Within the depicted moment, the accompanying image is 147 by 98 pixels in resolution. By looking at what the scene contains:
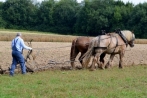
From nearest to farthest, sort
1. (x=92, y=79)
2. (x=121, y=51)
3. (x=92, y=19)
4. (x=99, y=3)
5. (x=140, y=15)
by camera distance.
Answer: (x=92, y=79) → (x=121, y=51) → (x=140, y=15) → (x=92, y=19) → (x=99, y=3)

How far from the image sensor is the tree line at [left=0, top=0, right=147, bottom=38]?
74.8 m

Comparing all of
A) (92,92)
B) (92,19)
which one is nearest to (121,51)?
(92,92)

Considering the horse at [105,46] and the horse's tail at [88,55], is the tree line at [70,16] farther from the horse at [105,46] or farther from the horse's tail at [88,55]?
the horse's tail at [88,55]

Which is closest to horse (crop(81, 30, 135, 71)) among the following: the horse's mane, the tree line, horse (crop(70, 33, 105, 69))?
the horse's mane

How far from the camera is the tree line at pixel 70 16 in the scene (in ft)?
246

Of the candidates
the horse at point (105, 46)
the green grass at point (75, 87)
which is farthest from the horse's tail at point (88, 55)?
the green grass at point (75, 87)

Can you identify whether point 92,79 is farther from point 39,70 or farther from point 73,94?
point 39,70

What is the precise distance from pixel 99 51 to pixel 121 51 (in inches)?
64.8

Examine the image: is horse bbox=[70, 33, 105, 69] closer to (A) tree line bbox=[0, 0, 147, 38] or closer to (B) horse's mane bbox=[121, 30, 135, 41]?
(B) horse's mane bbox=[121, 30, 135, 41]

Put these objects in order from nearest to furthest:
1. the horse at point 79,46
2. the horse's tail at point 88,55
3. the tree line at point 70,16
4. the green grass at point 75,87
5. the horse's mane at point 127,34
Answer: the green grass at point 75,87 → the horse's tail at point 88,55 → the horse at point 79,46 → the horse's mane at point 127,34 → the tree line at point 70,16

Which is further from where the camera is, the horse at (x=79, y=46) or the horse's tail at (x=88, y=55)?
the horse at (x=79, y=46)

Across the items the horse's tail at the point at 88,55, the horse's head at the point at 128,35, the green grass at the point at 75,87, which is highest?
the horse's head at the point at 128,35

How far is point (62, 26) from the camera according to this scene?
87.4m

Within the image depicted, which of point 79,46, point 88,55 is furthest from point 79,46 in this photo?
point 88,55
